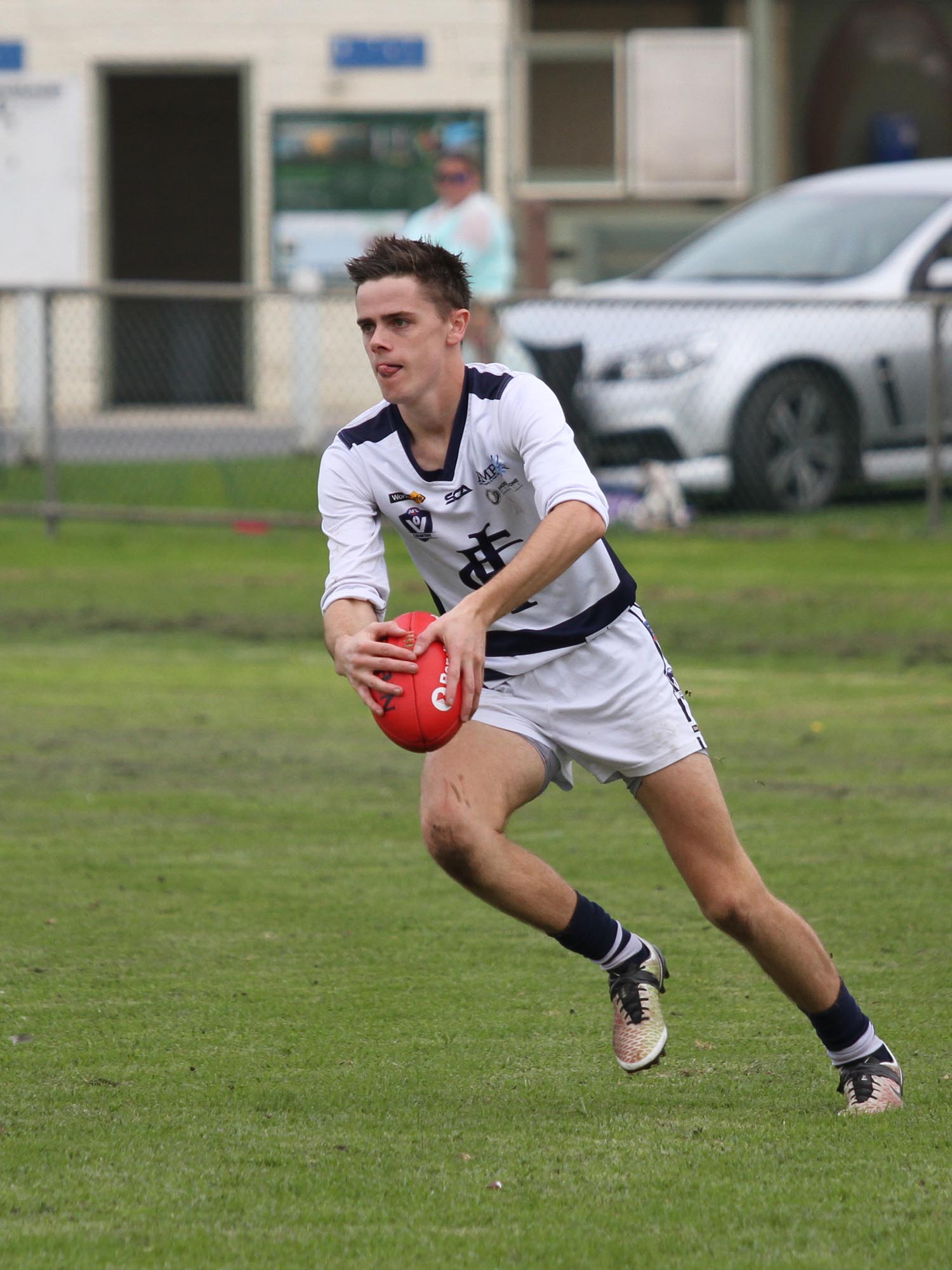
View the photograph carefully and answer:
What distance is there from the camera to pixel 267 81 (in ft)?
68.8

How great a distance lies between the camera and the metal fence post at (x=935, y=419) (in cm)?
1305

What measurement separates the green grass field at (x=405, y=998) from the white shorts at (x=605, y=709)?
0.71 m

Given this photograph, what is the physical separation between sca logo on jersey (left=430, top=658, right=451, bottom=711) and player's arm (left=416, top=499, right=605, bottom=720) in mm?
12

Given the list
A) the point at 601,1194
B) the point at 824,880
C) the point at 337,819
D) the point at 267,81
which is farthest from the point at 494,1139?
the point at 267,81

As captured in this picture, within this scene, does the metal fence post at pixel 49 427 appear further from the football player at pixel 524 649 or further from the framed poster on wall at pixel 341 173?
the football player at pixel 524 649

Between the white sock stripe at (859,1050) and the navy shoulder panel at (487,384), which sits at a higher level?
the navy shoulder panel at (487,384)

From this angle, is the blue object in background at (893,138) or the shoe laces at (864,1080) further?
the blue object in background at (893,138)

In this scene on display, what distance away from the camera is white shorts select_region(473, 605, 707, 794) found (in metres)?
4.64

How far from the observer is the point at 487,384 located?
186 inches

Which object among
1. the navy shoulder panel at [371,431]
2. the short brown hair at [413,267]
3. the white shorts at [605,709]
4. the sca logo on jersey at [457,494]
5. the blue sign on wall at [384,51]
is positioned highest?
the blue sign on wall at [384,51]

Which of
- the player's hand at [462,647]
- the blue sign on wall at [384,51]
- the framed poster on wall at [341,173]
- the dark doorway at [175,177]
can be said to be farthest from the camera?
the dark doorway at [175,177]

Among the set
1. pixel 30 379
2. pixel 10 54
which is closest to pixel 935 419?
pixel 30 379

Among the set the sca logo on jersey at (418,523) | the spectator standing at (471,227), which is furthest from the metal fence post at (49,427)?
the sca logo on jersey at (418,523)

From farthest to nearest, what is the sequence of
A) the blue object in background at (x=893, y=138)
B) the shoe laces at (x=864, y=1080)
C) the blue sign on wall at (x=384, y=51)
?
the blue object in background at (x=893, y=138) → the blue sign on wall at (x=384, y=51) → the shoe laces at (x=864, y=1080)
